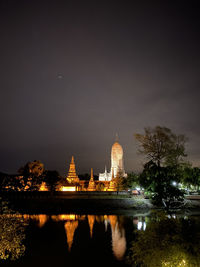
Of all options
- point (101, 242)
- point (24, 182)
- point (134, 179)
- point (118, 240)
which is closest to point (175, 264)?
point (101, 242)

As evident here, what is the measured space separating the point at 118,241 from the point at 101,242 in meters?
1.51

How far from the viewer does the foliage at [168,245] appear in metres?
8.38

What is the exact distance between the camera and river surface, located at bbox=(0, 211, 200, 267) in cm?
872

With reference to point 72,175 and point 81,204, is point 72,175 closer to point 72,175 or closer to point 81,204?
point 72,175

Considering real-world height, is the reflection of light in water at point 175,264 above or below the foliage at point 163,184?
below

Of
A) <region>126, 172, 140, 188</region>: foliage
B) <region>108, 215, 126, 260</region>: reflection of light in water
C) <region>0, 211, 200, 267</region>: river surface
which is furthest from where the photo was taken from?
<region>126, 172, 140, 188</region>: foliage

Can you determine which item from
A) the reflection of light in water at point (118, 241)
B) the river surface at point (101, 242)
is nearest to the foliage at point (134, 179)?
the river surface at point (101, 242)

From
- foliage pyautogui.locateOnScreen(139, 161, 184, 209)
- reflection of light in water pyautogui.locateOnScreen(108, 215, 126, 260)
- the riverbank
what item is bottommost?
reflection of light in water pyautogui.locateOnScreen(108, 215, 126, 260)

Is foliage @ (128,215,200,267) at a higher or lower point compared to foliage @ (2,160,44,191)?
lower

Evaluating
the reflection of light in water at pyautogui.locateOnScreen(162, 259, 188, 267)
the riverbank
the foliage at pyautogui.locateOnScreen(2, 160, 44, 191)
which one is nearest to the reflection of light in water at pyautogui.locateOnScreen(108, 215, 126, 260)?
the reflection of light in water at pyautogui.locateOnScreen(162, 259, 188, 267)

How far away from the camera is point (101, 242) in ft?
70.9

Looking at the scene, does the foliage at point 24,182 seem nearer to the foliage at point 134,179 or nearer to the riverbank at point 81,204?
the riverbank at point 81,204

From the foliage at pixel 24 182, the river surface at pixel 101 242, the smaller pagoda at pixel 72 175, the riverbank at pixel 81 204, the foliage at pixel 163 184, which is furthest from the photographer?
the smaller pagoda at pixel 72 175

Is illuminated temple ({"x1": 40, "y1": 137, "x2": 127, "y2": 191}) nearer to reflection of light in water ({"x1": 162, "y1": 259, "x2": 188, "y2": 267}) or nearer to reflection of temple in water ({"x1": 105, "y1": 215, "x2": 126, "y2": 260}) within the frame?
reflection of temple in water ({"x1": 105, "y1": 215, "x2": 126, "y2": 260})
